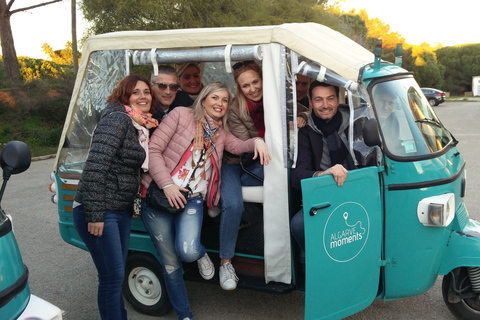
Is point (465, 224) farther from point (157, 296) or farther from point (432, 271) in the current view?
point (157, 296)

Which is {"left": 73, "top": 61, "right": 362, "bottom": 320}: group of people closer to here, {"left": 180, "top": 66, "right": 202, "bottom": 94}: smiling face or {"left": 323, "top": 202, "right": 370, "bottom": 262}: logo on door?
{"left": 323, "top": 202, "right": 370, "bottom": 262}: logo on door

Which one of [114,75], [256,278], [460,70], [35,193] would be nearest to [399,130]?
[256,278]

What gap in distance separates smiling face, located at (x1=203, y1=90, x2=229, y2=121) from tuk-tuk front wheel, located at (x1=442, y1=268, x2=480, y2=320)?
7.16ft

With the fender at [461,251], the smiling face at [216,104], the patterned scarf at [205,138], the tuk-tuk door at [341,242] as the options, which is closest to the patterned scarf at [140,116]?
the patterned scarf at [205,138]

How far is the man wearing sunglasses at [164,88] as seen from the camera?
155 inches

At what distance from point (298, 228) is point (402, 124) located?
1.08 metres

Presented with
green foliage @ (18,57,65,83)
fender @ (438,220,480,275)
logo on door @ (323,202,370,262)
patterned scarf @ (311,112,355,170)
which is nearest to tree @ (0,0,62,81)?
green foliage @ (18,57,65,83)

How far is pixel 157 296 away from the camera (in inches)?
155

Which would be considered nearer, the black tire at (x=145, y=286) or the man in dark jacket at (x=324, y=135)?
the man in dark jacket at (x=324, y=135)

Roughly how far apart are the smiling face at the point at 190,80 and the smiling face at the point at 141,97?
1416 millimetres

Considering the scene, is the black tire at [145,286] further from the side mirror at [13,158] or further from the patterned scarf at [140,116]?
the side mirror at [13,158]

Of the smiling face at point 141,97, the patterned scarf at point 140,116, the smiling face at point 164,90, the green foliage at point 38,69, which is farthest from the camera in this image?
the green foliage at point 38,69

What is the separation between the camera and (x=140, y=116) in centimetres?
320

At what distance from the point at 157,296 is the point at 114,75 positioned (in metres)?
2.02
